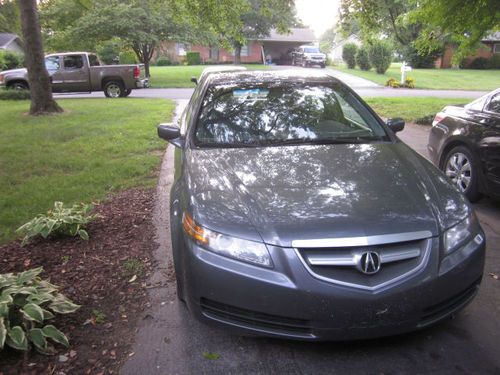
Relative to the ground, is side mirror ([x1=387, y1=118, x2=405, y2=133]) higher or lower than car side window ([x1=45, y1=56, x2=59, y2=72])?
lower

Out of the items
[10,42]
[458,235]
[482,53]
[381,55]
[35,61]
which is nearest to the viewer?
[458,235]

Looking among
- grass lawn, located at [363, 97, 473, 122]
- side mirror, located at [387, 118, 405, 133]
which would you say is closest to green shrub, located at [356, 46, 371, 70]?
grass lawn, located at [363, 97, 473, 122]

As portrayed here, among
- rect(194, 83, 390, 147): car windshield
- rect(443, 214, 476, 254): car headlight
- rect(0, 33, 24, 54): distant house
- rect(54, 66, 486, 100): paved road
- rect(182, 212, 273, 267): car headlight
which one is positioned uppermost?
rect(0, 33, 24, 54): distant house

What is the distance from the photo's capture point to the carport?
54031 millimetres

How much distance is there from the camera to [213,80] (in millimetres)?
4770

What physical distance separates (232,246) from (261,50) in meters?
54.0

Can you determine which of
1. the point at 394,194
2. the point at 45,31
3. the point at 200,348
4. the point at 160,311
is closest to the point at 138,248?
the point at 160,311

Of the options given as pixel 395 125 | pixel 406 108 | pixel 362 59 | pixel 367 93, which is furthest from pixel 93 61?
pixel 362 59

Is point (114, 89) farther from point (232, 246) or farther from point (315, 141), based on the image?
point (232, 246)

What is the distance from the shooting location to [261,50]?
178 feet

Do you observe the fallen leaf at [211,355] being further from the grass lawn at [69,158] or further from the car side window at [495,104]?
the car side window at [495,104]

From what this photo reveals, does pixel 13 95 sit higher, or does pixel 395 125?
pixel 395 125

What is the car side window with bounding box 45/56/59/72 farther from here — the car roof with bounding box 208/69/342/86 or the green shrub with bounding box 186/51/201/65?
the green shrub with bounding box 186/51/201/65

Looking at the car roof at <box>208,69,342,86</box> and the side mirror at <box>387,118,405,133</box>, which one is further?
the car roof at <box>208,69,342,86</box>
